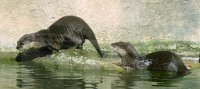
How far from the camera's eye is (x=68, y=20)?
7.05 meters

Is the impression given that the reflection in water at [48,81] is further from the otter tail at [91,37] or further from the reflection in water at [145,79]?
the otter tail at [91,37]

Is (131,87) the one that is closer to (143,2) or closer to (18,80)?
(18,80)

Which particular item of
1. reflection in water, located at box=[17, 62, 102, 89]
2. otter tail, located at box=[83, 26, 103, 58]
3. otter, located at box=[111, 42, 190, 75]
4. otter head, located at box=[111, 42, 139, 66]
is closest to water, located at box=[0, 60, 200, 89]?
reflection in water, located at box=[17, 62, 102, 89]

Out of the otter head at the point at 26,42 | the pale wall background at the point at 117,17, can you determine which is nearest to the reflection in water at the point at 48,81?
the otter head at the point at 26,42

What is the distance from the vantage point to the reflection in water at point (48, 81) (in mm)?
4543

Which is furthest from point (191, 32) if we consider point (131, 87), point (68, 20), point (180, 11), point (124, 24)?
point (131, 87)

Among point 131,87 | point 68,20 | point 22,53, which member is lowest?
point 131,87

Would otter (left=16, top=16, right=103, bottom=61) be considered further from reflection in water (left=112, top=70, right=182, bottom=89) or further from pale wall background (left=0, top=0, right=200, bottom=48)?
reflection in water (left=112, top=70, right=182, bottom=89)

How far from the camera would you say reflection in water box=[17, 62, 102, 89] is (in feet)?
14.9

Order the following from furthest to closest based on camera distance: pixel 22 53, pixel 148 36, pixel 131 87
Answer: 1. pixel 148 36
2. pixel 22 53
3. pixel 131 87

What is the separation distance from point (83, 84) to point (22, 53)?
237cm

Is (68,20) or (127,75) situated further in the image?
(68,20)

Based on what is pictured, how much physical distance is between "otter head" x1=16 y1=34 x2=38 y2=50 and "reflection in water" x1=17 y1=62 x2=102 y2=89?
1.28 meters

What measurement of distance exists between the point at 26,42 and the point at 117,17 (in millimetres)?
1699
